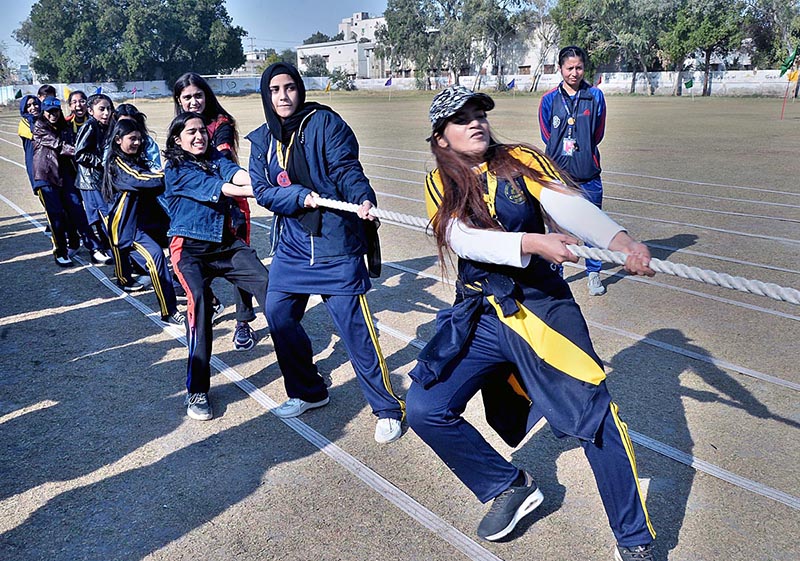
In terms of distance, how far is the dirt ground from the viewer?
3256 millimetres

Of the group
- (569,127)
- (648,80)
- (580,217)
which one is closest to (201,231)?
(580,217)

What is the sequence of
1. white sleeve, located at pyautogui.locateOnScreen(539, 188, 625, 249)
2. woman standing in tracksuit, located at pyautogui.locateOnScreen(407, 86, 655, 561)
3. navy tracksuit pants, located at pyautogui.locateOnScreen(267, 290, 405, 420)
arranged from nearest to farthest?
white sleeve, located at pyautogui.locateOnScreen(539, 188, 625, 249) → woman standing in tracksuit, located at pyautogui.locateOnScreen(407, 86, 655, 561) → navy tracksuit pants, located at pyautogui.locateOnScreen(267, 290, 405, 420)

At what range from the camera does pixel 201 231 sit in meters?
4.85

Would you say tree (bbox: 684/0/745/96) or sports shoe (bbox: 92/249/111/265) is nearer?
sports shoe (bbox: 92/249/111/265)

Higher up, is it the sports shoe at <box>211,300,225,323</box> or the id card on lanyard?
the id card on lanyard

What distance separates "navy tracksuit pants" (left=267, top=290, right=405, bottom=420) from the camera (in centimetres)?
422

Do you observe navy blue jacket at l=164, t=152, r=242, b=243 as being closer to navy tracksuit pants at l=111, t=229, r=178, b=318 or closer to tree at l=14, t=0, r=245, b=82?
navy tracksuit pants at l=111, t=229, r=178, b=318

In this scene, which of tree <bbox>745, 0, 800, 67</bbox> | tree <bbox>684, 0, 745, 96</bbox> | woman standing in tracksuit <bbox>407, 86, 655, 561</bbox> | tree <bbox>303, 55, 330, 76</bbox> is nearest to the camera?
woman standing in tracksuit <bbox>407, 86, 655, 561</bbox>

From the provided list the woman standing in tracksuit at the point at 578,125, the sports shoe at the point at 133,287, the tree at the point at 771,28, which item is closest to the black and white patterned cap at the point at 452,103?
the woman standing in tracksuit at the point at 578,125

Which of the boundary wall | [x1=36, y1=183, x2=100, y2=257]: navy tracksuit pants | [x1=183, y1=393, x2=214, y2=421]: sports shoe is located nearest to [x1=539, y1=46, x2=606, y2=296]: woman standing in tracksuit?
[x1=183, y1=393, x2=214, y2=421]: sports shoe

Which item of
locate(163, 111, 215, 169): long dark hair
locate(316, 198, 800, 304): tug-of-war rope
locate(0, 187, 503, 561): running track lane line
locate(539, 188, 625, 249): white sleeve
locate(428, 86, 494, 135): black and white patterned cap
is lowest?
locate(0, 187, 503, 561): running track lane line

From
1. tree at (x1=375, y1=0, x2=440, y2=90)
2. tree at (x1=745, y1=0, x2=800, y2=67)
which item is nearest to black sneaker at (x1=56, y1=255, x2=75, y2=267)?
tree at (x1=745, y1=0, x2=800, y2=67)

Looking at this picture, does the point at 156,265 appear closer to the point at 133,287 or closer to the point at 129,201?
the point at 129,201

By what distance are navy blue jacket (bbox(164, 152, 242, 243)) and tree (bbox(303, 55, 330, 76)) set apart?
10217cm
